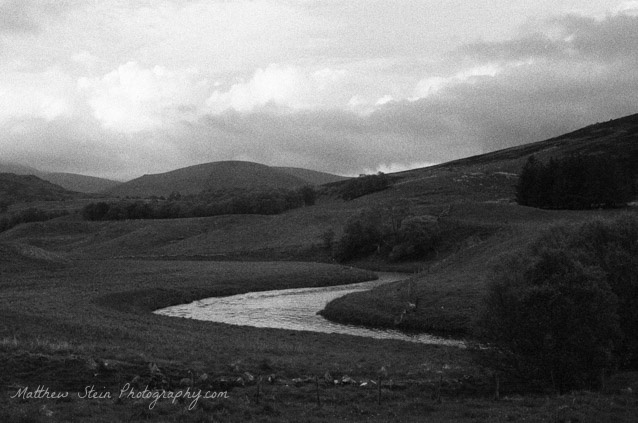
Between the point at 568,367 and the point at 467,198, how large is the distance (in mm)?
144080

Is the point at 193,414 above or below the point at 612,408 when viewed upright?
above

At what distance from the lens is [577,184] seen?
118 metres

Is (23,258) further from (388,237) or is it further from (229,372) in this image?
(229,372)

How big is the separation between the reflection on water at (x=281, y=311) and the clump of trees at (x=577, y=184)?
60.6 meters

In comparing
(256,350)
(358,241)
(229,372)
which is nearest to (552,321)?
(229,372)

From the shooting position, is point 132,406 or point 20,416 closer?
point 20,416

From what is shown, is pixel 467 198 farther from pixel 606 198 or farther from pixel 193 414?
pixel 193 414

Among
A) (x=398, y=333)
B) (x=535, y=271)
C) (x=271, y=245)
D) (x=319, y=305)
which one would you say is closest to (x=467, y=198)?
(x=271, y=245)

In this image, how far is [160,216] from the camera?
191m

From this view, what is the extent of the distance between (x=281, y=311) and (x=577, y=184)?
3238 inches

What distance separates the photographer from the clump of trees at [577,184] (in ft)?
379

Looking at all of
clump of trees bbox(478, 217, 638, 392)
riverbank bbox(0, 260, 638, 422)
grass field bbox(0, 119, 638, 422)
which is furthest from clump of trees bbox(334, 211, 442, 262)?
clump of trees bbox(478, 217, 638, 392)

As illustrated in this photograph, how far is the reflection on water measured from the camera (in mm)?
50375

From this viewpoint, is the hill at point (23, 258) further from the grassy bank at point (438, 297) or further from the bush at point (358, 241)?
the bush at point (358, 241)
